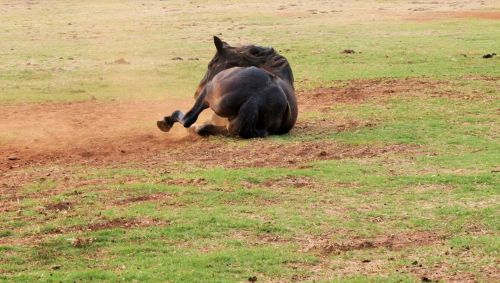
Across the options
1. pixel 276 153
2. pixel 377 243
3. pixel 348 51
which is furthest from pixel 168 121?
pixel 348 51

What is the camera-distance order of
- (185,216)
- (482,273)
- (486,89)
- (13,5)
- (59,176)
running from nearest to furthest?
(482,273), (185,216), (59,176), (486,89), (13,5)

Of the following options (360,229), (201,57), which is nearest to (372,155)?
(360,229)

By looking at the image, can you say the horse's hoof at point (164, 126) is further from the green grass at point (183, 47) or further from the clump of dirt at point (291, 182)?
the green grass at point (183, 47)

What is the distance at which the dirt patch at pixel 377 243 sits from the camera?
7477mm

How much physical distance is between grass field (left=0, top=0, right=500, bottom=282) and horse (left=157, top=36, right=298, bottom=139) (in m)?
0.23

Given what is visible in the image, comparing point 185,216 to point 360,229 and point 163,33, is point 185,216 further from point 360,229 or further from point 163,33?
point 163,33

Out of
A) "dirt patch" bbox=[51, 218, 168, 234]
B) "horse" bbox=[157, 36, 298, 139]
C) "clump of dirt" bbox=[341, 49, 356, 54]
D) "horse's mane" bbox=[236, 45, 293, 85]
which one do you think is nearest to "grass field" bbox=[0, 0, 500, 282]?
"dirt patch" bbox=[51, 218, 168, 234]

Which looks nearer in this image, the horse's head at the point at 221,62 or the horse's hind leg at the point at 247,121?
the horse's hind leg at the point at 247,121

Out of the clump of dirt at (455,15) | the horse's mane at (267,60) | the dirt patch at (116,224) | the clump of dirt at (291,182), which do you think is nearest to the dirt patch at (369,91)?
the horse's mane at (267,60)

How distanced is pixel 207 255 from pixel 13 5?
88.6 feet

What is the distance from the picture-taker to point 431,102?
14.9 m

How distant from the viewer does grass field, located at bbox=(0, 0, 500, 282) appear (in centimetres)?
715

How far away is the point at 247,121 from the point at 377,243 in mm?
4533

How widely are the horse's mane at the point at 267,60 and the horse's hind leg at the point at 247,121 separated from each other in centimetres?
121
